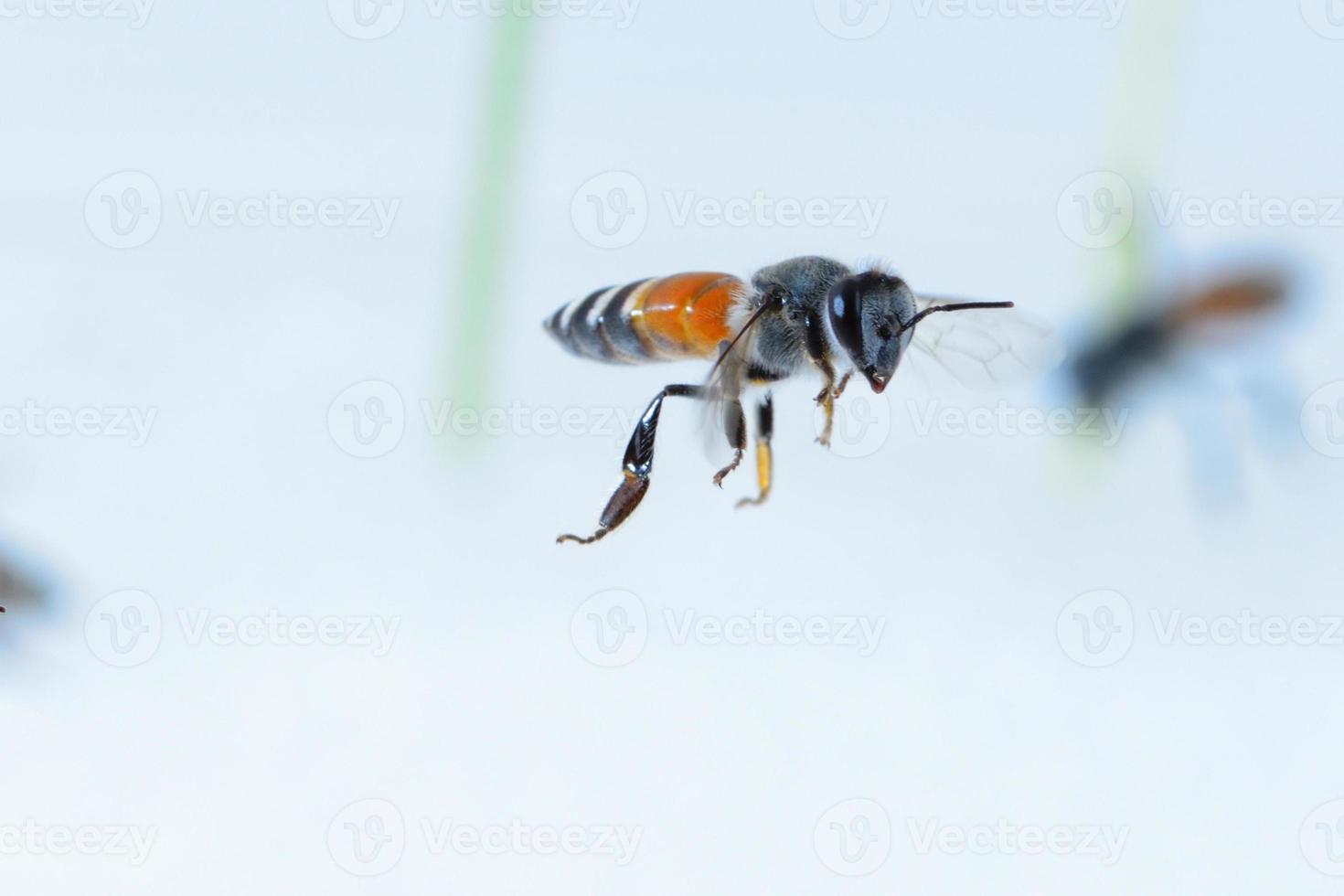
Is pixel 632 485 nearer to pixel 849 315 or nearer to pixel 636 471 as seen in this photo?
pixel 636 471

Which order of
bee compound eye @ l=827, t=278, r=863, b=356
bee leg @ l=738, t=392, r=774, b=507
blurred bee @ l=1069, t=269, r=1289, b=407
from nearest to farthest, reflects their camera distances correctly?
bee compound eye @ l=827, t=278, r=863, b=356
bee leg @ l=738, t=392, r=774, b=507
blurred bee @ l=1069, t=269, r=1289, b=407

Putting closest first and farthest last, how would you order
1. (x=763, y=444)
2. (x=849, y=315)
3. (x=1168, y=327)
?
1. (x=849, y=315)
2. (x=763, y=444)
3. (x=1168, y=327)

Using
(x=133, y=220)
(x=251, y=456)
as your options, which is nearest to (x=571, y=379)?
(x=251, y=456)

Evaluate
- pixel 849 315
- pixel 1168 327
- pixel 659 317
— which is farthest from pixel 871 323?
pixel 1168 327

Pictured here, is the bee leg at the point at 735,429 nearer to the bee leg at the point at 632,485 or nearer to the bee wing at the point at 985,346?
the bee leg at the point at 632,485

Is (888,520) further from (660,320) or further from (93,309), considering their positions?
(93,309)

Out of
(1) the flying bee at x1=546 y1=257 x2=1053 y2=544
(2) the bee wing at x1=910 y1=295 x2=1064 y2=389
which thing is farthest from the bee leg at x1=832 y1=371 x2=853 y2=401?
(2) the bee wing at x1=910 y1=295 x2=1064 y2=389

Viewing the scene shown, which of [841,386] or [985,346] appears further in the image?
[985,346]

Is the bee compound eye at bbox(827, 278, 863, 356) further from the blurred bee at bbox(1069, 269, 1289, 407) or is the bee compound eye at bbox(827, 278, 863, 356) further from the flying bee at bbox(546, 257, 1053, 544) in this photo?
the blurred bee at bbox(1069, 269, 1289, 407)
